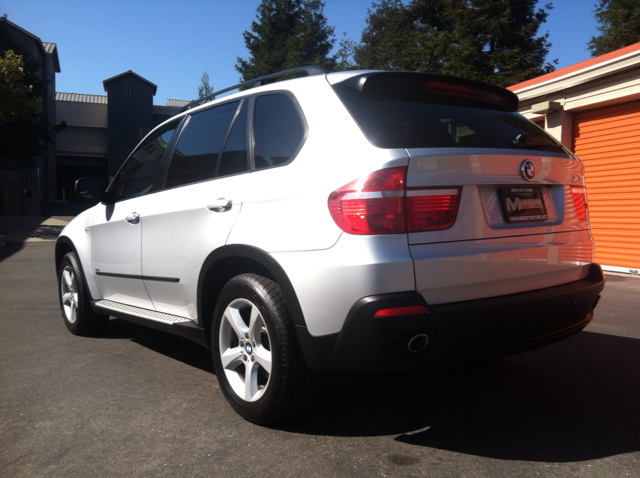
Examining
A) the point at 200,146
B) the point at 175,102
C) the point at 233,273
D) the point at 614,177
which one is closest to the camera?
the point at 233,273

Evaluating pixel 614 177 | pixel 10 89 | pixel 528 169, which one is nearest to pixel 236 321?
pixel 528 169

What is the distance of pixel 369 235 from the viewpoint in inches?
98.0

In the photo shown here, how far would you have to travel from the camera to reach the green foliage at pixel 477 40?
111 ft

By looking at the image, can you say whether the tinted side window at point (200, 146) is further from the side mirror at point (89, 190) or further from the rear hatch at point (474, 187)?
the side mirror at point (89, 190)

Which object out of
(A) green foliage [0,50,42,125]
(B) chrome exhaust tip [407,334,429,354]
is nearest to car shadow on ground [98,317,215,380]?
(B) chrome exhaust tip [407,334,429,354]

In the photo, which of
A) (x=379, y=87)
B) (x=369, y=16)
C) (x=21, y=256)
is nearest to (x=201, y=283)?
(x=379, y=87)

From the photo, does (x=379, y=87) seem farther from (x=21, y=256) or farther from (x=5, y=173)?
(x=5, y=173)

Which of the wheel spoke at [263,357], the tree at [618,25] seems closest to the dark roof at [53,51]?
the tree at [618,25]

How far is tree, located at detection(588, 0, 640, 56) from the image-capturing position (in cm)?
2702

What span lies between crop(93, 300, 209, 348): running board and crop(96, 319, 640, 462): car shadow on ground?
20.7 inches

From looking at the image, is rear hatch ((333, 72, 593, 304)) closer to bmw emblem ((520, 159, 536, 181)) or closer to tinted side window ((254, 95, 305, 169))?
bmw emblem ((520, 159, 536, 181))

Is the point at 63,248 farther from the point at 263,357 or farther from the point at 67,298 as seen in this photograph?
the point at 263,357

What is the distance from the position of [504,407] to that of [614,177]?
8180 millimetres

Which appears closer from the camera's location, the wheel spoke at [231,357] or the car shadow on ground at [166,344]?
the wheel spoke at [231,357]
